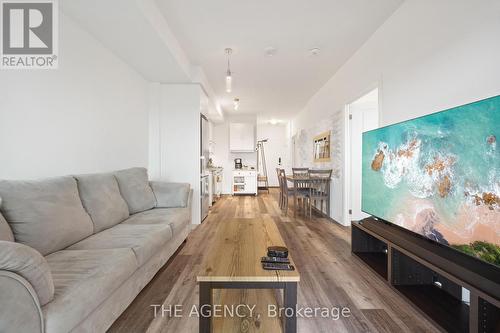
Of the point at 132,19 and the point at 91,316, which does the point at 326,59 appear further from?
the point at 91,316

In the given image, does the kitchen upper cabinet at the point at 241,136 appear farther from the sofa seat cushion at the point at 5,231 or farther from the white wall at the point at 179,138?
the sofa seat cushion at the point at 5,231

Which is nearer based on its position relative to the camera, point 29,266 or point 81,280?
point 29,266

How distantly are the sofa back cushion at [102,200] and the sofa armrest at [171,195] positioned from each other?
0.52 meters

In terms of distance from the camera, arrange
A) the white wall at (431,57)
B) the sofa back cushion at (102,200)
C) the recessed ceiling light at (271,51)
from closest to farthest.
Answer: the white wall at (431,57) < the sofa back cushion at (102,200) < the recessed ceiling light at (271,51)

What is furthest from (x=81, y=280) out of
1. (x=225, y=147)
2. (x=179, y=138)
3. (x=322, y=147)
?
(x=225, y=147)

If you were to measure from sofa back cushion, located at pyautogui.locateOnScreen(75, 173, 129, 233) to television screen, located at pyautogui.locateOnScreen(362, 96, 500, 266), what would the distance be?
2625mm

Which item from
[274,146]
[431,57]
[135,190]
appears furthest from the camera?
[274,146]

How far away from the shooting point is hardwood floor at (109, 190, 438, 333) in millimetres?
1417

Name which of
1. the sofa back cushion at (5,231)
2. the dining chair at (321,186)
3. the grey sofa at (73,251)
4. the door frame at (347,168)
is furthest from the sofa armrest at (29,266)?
the dining chair at (321,186)

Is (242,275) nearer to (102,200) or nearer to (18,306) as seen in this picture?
(18,306)

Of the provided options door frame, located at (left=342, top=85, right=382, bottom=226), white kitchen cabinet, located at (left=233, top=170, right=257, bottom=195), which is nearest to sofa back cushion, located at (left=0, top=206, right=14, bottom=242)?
door frame, located at (left=342, top=85, right=382, bottom=226)

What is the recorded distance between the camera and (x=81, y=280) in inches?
43.5

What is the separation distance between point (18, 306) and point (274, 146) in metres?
8.45

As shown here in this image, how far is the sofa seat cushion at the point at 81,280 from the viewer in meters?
0.95
